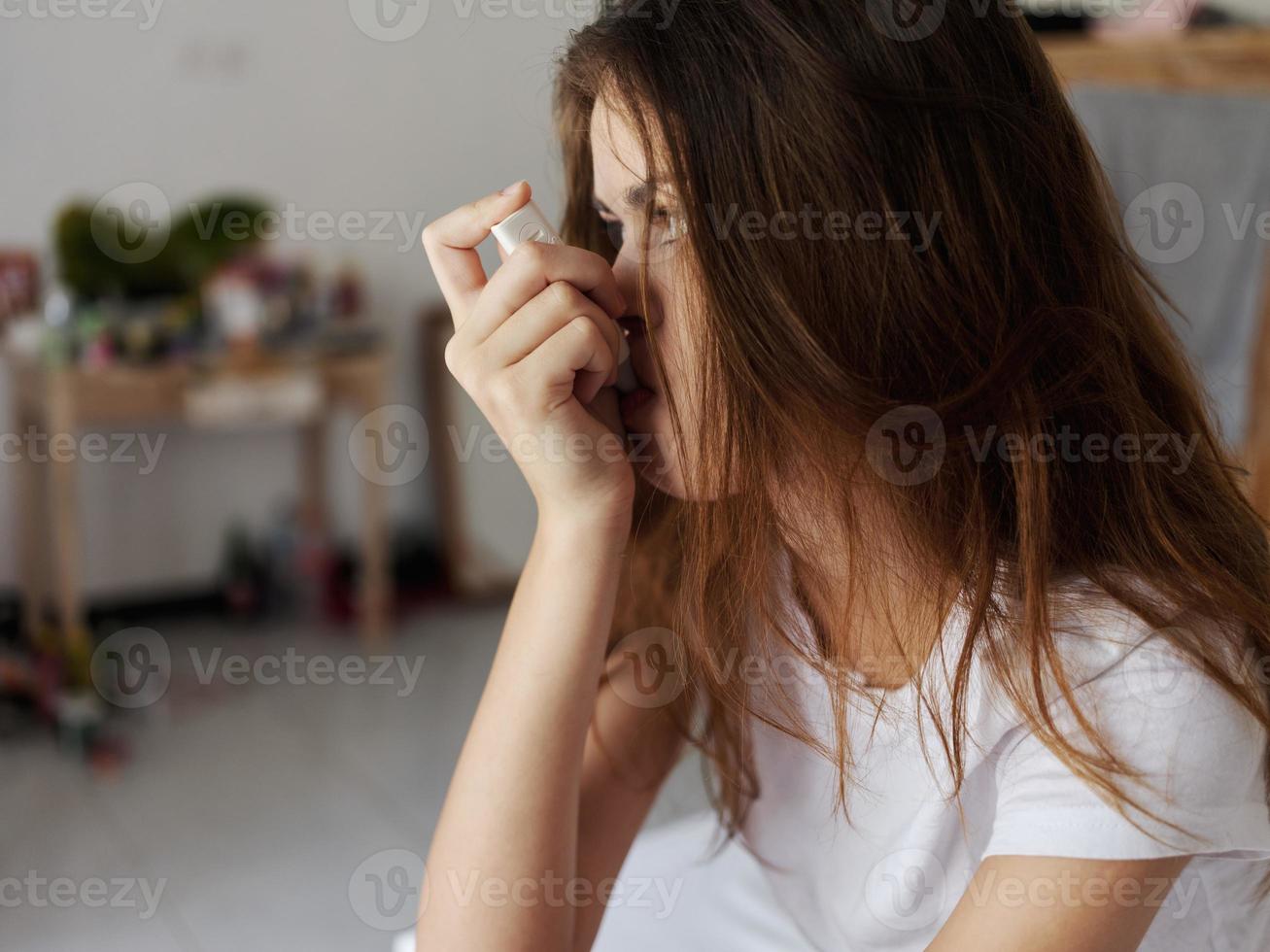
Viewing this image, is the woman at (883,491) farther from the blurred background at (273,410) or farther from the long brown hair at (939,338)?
the blurred background at (273,410)

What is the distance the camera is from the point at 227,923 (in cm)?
175

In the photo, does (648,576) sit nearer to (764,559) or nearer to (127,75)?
(764,559)

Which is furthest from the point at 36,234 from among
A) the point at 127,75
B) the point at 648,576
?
the point at 648,576

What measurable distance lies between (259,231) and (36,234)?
0.54m

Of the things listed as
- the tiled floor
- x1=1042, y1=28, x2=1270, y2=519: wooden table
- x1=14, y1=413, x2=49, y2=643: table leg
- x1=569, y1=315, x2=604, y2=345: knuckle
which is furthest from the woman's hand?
x1=14, y1=413, x2=49, y2=643: table leg

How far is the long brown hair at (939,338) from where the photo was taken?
0.64 m

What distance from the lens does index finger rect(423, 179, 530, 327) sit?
2.48 ft

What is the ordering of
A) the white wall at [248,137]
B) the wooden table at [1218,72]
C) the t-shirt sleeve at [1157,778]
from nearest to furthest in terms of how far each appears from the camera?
the t-shirt sleeve at [1157,778], the wooden table at [1218,72], the white wall at [248,137]

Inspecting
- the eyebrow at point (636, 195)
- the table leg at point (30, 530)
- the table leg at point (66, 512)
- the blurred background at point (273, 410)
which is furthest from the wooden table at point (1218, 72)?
the table leg at point (30, 530)

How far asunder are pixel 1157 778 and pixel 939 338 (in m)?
0.27

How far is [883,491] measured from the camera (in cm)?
73

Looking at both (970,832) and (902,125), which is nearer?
(902,125)

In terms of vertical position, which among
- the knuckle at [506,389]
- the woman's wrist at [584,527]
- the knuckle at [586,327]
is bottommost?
the woman's wrist at [584,527]

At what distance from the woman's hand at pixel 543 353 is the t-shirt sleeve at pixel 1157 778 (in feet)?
0.99
